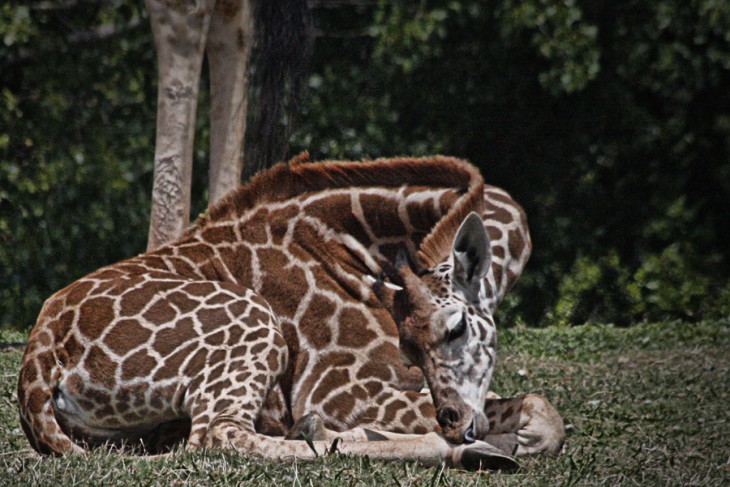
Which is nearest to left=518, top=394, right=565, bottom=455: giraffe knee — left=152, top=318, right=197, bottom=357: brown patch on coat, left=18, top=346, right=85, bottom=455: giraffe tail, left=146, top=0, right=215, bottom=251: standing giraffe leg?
left=152, top=318, right=197, bottom=357: brown patch on coat

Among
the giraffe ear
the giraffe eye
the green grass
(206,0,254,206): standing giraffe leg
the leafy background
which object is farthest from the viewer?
the leafy background

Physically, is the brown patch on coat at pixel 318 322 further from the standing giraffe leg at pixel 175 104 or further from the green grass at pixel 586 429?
the standing giraffe leg at pixel 175 104

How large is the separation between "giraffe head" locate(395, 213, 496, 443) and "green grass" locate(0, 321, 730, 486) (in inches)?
13.4

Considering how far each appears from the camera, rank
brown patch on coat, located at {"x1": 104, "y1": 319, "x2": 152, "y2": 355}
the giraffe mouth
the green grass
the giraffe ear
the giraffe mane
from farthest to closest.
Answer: the giraffe mane
brown patch on coat, located at {"x1": 104, "y1": 319, "x2": 152, "y2": 355}
the giraffe ear
the giraffe mouth
the green grass

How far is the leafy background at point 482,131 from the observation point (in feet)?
35.4

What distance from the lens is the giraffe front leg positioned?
5.13 metres

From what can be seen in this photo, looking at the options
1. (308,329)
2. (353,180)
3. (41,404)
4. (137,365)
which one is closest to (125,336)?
(137,365)

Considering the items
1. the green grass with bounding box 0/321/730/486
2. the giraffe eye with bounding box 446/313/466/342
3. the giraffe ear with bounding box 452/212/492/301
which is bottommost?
the green grass with bounding box 0/321/730/486

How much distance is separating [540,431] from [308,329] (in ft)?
4.35

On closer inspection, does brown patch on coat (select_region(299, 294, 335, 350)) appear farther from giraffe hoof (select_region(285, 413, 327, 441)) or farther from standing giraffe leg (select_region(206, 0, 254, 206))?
standing giraffe leg (select_region(206, 0, 254, 206))

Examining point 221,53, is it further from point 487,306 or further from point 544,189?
point 544,189

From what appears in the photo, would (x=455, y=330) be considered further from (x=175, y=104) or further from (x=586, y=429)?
(x=175, y=104)

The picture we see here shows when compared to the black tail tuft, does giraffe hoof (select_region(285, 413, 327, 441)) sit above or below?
below

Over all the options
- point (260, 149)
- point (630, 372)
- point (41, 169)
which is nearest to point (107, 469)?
point (260, 149)
